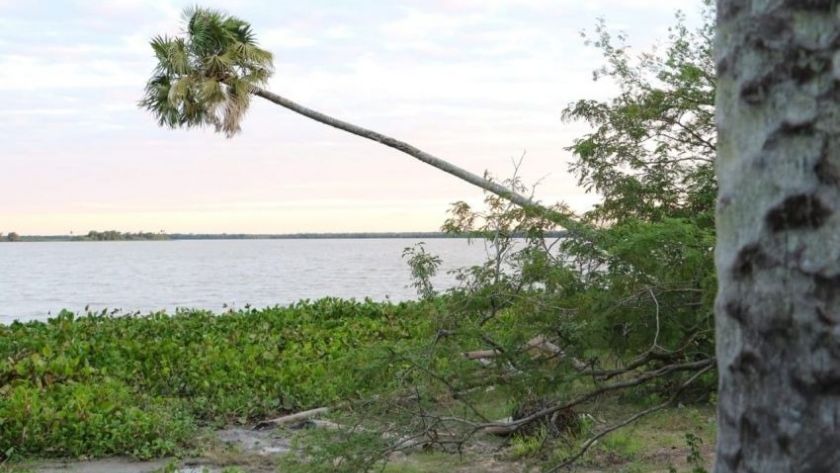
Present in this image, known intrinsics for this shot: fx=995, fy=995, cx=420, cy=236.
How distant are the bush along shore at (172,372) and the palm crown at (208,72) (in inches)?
174

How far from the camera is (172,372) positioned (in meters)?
12.4

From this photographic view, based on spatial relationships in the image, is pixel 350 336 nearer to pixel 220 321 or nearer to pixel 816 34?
pixel 220 321

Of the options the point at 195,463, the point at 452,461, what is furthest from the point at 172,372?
the point at 452,461

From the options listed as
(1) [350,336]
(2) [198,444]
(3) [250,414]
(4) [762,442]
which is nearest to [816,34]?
(4) [762,442]

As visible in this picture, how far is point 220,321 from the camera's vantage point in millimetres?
16469

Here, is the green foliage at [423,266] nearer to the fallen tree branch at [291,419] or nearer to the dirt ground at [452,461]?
the dirt ground at [452,461]

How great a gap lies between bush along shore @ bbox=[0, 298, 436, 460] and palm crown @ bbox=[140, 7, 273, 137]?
14.5 ft

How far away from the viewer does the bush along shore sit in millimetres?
9305

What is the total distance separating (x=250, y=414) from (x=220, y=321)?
538cm

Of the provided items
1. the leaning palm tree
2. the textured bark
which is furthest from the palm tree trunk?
the textured bark

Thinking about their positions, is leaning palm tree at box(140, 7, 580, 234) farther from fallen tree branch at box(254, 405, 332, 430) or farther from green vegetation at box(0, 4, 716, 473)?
fallen tree branch at box(254, 405, 332, 430)

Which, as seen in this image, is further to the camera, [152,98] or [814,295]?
[152,98]

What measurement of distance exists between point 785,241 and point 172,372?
1048cm

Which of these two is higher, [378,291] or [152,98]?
[152,98]
